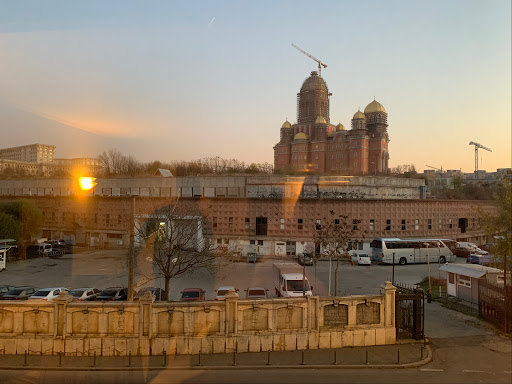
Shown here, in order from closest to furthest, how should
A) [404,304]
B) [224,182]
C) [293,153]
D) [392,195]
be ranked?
[404,304] < [224,182] < [392,195] < [293,153]

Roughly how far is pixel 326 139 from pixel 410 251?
76.7 meters

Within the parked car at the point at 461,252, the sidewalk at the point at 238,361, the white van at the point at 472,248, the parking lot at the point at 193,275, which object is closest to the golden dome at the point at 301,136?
the white van at the point at 472,248

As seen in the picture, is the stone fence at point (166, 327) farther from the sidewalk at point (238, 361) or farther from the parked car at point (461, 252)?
the parked car at point (461, 252)

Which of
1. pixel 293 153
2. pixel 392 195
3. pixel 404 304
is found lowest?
pixel 404 304

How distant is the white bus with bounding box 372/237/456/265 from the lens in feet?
117

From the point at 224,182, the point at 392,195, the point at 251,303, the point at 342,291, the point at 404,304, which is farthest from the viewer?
the point at 392,195

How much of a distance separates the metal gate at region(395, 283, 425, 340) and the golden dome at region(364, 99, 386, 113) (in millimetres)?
97083

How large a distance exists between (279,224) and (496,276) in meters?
23.8

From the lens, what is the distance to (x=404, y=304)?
17.1 metres

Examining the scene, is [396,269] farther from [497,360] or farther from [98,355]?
[98,355]

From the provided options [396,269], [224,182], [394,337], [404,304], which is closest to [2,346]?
[394,337]

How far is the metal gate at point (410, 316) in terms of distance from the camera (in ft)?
51.8

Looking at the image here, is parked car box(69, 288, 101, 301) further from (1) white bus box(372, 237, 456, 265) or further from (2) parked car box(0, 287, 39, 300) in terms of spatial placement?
(1) white bus box(372, 237, 456, 265)

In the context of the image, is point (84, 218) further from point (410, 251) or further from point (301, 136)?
point (301, 136)
